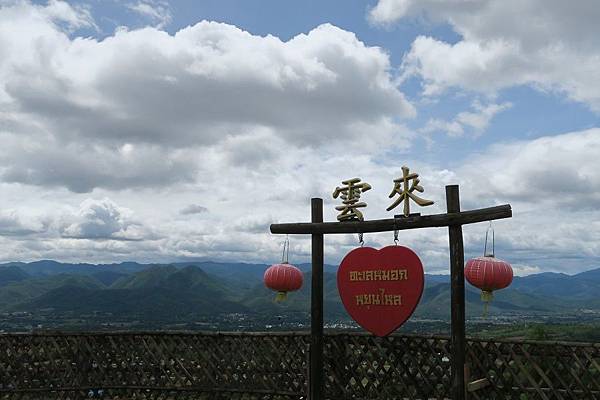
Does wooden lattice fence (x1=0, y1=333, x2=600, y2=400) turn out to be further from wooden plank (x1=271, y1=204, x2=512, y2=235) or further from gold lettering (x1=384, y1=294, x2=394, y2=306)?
wooden plank (x1=271, y1=204, x2=512, y2=235)

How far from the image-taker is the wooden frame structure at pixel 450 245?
5.50 m

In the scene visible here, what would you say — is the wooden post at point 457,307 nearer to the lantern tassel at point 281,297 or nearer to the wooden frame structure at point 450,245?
the wooden frame structure at point 450,245

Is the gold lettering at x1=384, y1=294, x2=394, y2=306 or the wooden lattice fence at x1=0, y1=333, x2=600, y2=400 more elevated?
the gold lettering at x1=384, y1=294, x2=394, y2=306

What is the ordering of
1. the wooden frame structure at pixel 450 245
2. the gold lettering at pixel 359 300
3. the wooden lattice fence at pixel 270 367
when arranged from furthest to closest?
the wooden lattice fence at pixel 270 367 → the gold lettering at pixel 359 300 → the wooden frame structure at pixel 450 245

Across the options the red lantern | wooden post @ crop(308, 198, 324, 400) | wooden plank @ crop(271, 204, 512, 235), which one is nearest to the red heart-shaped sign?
wooden plank @ crop(271, 204, 512, 235)

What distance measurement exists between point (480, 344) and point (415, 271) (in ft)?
5.33

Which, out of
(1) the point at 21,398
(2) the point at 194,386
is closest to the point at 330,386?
(2) the point at 194,386

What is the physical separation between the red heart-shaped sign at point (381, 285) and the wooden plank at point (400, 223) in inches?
11.5

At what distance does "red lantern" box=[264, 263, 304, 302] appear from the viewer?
7.36 meters

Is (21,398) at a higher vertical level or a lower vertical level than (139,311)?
higher

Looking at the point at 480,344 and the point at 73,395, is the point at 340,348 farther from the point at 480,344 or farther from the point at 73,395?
the point at 73,395

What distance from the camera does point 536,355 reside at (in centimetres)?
616

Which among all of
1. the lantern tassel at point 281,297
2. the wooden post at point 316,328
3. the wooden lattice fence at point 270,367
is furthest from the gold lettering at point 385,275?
the lantern tassel at point 281,297

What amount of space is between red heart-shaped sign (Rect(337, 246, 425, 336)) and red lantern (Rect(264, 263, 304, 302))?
4.47 ft
